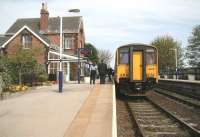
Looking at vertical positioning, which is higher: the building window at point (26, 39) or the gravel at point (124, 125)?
the building window at point (26, 39)

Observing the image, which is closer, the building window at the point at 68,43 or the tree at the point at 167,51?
the building window at the point at 68,43

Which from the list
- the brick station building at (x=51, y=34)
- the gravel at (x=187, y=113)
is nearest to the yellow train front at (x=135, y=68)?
the gravel at (x=187, y=113)

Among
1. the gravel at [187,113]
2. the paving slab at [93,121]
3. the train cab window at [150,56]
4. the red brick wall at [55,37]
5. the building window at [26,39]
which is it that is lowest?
the gravel at [187,113]

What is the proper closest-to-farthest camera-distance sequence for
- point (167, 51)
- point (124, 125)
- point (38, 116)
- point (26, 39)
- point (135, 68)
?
point (38, 116), point (124, 125), point (135, 68), point (26, 39), point (167, 51)

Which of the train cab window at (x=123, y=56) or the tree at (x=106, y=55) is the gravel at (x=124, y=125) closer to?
the train cab window at (x=123, y=56)

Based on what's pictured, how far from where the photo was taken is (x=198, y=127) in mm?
14906

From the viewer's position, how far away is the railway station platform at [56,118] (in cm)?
1133

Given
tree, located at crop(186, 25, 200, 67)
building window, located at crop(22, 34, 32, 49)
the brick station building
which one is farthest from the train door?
tree, located at crop(186, 25, 200, 67)

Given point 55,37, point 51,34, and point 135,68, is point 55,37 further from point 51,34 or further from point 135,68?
point 135,68

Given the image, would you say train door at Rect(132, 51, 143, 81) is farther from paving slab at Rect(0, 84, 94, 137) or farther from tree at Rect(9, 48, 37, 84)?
tree at Rect(9, 48, 37, 84)

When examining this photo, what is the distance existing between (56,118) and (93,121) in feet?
3.79

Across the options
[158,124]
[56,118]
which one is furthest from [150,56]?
[56,118]

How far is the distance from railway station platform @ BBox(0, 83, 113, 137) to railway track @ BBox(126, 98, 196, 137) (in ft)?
4.01

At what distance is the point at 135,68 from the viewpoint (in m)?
25.3
